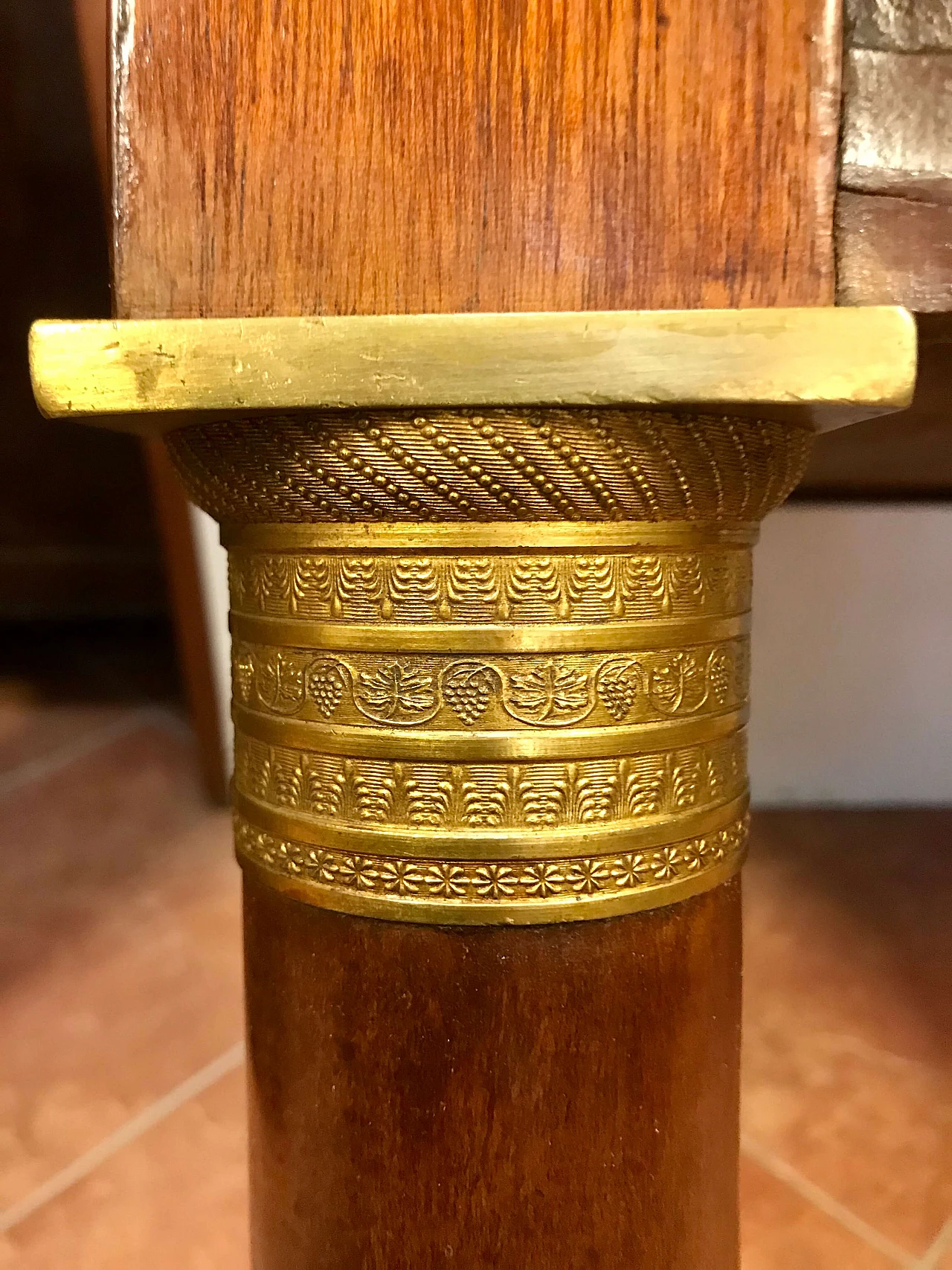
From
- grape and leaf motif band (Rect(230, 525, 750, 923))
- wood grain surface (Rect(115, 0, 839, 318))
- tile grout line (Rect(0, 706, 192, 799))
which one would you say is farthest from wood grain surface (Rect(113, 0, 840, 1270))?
tile grout line (Rect(0, 706, 192, 799))

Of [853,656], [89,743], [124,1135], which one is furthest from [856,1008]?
[89,743]

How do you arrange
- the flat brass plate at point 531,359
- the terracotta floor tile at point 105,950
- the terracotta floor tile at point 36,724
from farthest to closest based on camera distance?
the terracotta floor tile at point 36,724, the terracotta floor tile at point 105,950, the flat brass plate at point 531,359

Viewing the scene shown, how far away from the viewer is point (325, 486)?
39cm

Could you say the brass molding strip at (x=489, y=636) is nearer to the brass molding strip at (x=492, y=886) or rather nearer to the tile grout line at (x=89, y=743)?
the brass molding strip at (x=492, y=886)

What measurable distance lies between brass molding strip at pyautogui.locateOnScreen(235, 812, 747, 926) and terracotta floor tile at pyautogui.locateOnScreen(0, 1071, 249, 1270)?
1.13 feet

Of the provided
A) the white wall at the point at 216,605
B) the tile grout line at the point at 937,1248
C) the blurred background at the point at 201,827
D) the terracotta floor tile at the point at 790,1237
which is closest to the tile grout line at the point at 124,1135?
the blurred background at the point at 201,827

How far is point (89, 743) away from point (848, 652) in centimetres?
83

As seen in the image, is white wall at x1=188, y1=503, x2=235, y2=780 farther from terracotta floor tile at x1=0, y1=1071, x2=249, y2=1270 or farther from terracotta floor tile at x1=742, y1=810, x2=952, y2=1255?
terracotta floor tile at x1=742, y1=810, x2=952, y2=1255

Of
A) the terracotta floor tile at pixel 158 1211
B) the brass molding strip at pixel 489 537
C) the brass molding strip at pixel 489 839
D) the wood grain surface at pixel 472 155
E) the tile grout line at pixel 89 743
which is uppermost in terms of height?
the wood grain surface at pixel 472 155

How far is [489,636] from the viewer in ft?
1.28

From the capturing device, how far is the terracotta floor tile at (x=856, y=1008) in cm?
64

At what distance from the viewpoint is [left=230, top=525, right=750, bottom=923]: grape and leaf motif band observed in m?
0.39

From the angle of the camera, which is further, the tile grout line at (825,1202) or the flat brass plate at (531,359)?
the tile grout line at (825,1202)

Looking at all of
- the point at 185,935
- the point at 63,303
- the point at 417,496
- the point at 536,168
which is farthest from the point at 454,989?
the point at 63,303
